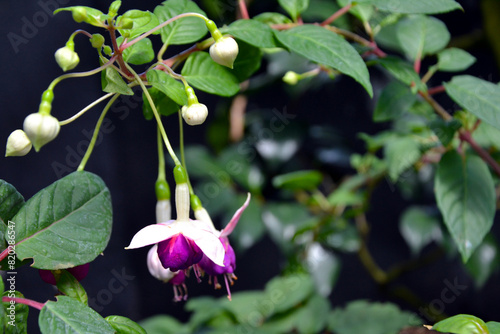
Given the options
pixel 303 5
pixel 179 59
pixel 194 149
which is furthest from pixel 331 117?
pixel 179 59

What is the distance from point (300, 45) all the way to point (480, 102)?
21 cm

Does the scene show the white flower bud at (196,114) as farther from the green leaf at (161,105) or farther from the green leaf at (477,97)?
the green leaf at (477,97)

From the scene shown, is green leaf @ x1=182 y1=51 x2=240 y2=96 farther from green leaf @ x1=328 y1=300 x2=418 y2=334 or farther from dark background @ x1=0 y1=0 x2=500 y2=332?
dark background @ x1=0 y1=0 x2=500 y2=332

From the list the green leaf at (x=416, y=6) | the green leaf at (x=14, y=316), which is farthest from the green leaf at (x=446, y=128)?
the green leaf at (x=14, y=316)

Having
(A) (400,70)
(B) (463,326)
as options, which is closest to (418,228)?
(A) (400,70)

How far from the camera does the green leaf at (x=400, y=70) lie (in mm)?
511

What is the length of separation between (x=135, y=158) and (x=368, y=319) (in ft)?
2.64

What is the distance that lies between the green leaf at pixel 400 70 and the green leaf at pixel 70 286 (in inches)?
14.2

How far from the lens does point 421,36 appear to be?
67 centimetres

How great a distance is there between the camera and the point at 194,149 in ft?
3.59

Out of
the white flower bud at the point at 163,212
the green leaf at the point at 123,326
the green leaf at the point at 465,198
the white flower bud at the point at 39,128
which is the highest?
the white flower bud at the point at 39,128

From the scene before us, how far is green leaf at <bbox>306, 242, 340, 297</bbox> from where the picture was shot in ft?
3.46

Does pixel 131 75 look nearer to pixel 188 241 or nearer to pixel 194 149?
pixel 188 241

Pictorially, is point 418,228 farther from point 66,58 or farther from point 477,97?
point 66,58
